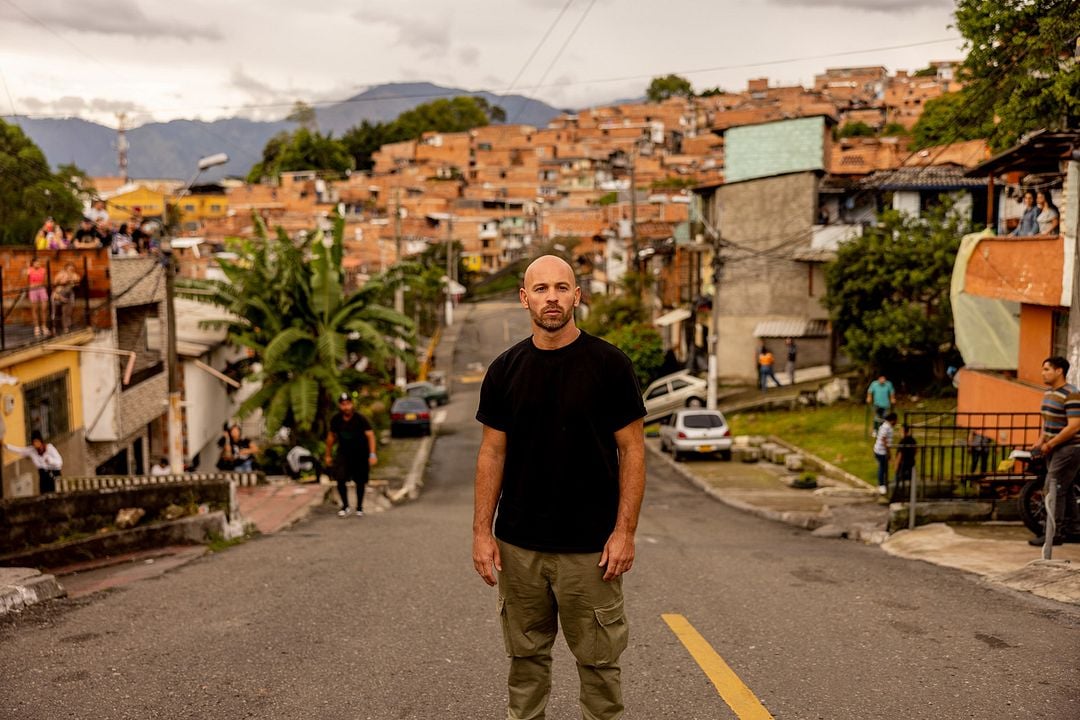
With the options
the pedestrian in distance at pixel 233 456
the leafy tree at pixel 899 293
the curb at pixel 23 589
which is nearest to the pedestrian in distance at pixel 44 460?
the pedestrian in distance at pixel 233 456

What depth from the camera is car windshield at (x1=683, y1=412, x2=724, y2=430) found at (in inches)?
1089

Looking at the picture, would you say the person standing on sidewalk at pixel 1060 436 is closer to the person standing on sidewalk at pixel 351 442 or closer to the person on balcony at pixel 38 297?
the person standing on sidewalk at pixel 351 442

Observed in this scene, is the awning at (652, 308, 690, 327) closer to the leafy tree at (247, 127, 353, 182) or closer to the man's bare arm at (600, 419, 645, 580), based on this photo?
the man's bare arm at (600, 419, 645, 580)

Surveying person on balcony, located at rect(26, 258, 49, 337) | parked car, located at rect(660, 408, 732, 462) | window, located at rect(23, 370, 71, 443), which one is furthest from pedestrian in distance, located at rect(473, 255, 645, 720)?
parked car, located at rect(660, 408, 732, 462)

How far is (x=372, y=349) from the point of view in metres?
27.5

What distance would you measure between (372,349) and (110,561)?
54.4 feet

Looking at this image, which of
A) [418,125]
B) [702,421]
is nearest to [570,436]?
[702,421]

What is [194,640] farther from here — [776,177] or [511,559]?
[776,177]

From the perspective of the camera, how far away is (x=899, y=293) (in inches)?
1215

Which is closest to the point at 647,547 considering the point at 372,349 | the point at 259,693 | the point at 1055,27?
the point at 259,693

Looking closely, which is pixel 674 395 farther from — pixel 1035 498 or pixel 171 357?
pixel 1035 498

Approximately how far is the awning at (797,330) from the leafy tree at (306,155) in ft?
359

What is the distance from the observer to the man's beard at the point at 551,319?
4348mm

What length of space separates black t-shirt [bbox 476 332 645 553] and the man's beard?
0.37ft
